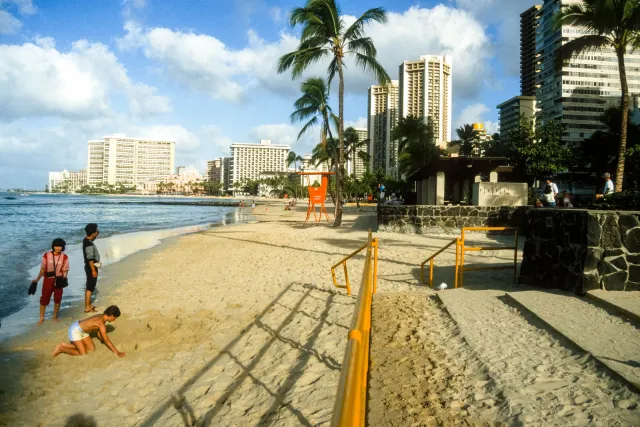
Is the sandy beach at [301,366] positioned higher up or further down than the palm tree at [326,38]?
further down

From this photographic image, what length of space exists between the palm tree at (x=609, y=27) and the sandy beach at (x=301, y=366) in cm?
1384

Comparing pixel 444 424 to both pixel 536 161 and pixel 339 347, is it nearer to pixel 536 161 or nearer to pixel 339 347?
pixel 339 347

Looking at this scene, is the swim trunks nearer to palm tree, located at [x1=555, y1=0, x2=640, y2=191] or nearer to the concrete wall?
the concrete wall

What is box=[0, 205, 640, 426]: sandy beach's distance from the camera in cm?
334

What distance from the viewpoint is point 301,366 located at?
4.72m

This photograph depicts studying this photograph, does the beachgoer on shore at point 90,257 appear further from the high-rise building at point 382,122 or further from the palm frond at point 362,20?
the high-rise building at point 382,122

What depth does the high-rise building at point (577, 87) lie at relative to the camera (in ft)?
350

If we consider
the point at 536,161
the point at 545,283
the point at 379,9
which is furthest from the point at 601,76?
the point at 545,283

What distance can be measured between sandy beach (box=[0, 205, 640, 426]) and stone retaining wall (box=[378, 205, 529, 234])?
24.9 feet

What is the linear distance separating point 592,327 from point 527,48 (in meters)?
195

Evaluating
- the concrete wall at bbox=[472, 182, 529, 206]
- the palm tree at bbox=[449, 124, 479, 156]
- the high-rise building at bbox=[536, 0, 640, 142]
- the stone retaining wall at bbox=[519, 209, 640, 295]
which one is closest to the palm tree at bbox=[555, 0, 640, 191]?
the concrete wall at bbox=[472, 182, 529, 206]

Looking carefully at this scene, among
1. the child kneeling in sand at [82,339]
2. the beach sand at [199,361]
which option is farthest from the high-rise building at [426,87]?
the child kneeling in sand at [82,339]

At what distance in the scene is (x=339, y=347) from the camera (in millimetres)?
5180

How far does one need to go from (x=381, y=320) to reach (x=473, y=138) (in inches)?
2904
